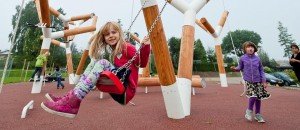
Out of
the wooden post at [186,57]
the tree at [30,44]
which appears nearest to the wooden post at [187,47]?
the wooden post at [186,57]

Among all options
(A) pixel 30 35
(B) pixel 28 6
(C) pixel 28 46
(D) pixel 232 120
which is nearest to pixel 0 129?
(D) pixel 232 120

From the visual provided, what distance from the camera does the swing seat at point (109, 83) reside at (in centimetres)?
224

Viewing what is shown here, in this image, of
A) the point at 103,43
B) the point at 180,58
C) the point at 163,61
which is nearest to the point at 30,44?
the point at 180,58

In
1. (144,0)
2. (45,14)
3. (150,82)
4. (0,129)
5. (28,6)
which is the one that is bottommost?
(0,129)

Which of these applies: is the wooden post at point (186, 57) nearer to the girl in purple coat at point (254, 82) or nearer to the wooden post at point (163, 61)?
the wooden post at point (163, 61)

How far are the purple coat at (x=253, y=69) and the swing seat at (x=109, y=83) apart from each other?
278 centimetres

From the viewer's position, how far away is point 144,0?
3.59m

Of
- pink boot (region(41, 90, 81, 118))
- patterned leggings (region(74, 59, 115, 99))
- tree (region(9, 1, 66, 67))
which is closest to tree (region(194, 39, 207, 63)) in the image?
tree (region(9, 1, 66, 67))

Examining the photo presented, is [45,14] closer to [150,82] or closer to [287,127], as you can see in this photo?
[150,82]

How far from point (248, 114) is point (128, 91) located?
101 inches

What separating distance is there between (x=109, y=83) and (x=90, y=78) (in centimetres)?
27

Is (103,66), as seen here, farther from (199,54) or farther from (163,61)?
(199,54)

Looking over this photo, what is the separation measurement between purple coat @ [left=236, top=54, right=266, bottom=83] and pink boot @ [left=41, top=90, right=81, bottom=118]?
9.97ft

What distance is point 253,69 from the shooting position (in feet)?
14.0
